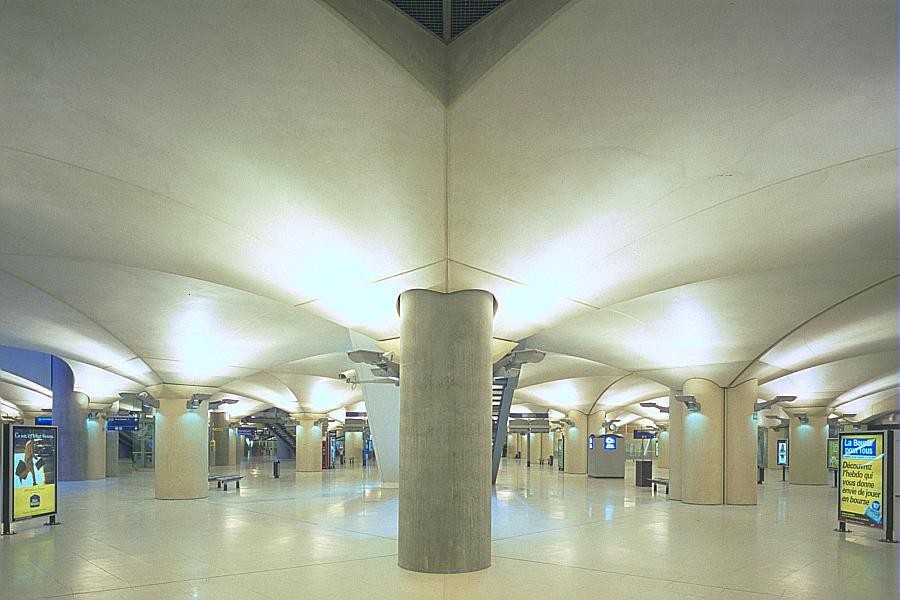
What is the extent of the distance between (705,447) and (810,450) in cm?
1570

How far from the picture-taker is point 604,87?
714cm

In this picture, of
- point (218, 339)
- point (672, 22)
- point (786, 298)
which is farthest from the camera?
point (218, 339)

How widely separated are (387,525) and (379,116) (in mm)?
10445

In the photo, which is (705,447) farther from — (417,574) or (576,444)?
(576,444)

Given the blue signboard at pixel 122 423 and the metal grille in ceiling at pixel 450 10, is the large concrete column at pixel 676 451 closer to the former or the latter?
the metal grille in ceiling at pixel 450 10

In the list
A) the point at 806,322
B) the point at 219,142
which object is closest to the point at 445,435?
the point at 219,142

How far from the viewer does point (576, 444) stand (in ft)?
139

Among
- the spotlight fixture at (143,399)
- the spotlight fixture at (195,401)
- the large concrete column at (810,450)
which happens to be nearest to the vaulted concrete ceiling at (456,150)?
the spotlight fixture at (195,401)

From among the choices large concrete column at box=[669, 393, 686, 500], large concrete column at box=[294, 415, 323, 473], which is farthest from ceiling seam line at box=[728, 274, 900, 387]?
large concrete column at box=[294, 415, 323, 473]

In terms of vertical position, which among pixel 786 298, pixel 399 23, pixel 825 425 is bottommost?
pixel 825 425

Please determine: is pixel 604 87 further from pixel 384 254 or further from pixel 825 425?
pixel 825 425

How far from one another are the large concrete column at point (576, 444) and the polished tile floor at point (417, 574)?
67.0ft

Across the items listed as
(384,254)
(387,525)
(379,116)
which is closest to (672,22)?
(379,116)

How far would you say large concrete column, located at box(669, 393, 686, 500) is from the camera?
2356cm
